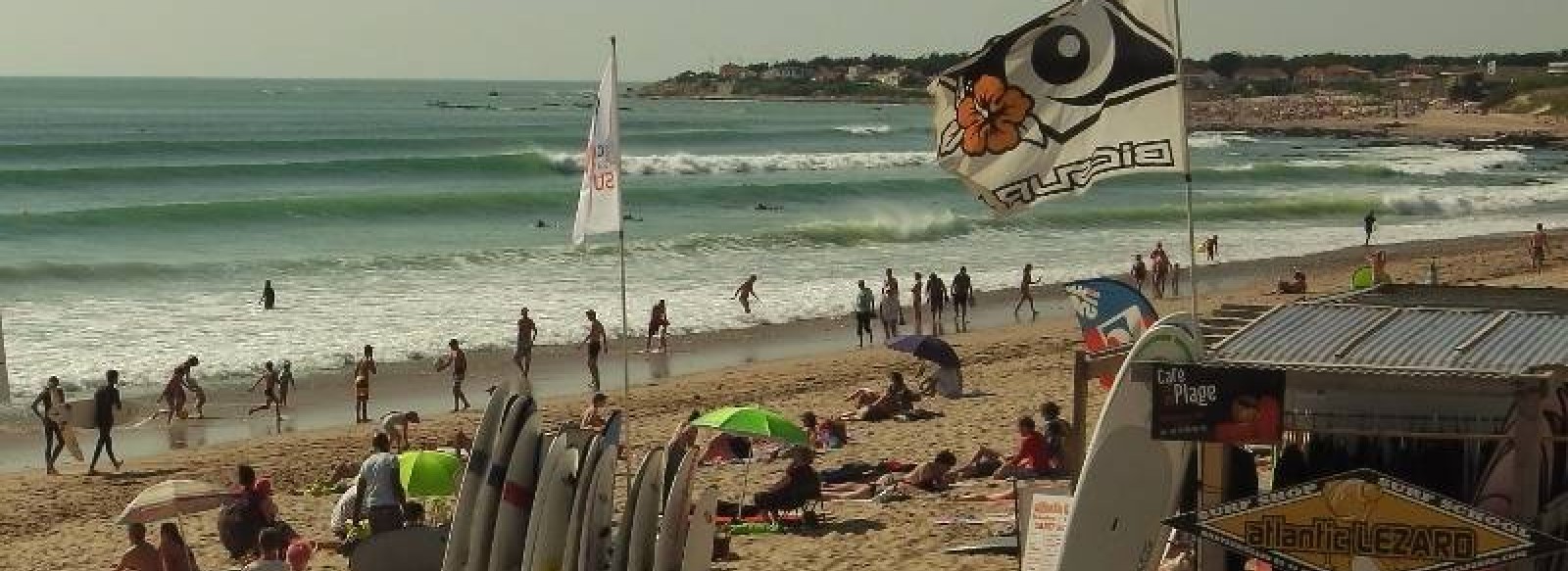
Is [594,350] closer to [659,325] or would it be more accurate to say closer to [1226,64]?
[659,325]

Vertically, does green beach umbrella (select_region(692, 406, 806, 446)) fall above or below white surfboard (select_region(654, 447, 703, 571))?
above

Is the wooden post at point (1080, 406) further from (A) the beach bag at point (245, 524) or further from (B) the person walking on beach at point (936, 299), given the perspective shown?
(B) the person walking on beach at point (936, 299)

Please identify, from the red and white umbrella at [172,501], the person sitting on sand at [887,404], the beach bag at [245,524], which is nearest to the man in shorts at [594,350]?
the person sitting on sand at [887,404]

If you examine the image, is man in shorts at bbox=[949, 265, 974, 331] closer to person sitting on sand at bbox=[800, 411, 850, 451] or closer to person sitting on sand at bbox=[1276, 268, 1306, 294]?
person sitting on sand at bbox=[1276, 268, 1306, 294]

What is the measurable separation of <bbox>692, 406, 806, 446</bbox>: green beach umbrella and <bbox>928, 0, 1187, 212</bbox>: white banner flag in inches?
172

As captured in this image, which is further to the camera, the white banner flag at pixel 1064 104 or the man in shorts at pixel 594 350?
the man in shorts at pixel 594 350

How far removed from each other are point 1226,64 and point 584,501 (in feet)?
601

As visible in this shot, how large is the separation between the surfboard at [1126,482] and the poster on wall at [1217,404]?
23 centimetres

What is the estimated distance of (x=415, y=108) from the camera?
138125mm

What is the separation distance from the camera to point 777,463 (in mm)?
15164

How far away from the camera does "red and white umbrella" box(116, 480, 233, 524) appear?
11227 mm

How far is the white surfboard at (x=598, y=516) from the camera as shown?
368 inches

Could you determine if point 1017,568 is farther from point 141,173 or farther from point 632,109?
point 632,109

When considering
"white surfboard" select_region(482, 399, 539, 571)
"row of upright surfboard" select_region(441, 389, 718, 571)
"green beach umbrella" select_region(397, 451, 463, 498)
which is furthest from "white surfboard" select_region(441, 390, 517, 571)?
"green beach umbrella" select_region(397, 451, 463, 498)
